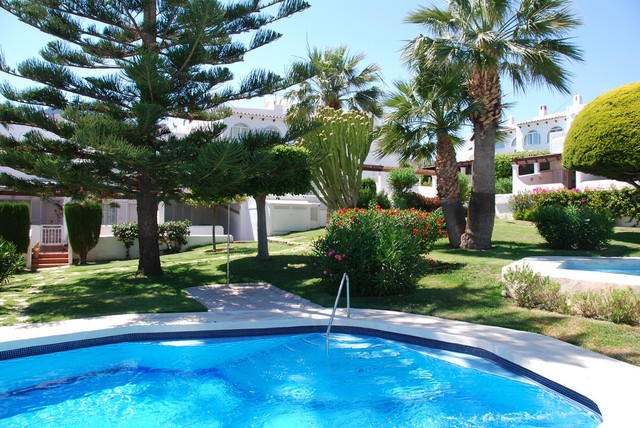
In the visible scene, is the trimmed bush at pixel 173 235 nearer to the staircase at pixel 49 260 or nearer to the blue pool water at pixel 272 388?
the staircase at pixel 49 260

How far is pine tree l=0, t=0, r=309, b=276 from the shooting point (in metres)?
10.1

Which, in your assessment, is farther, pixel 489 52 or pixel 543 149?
pixel 543 149

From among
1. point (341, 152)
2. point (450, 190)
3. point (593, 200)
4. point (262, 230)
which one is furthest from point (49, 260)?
point (593, 200)

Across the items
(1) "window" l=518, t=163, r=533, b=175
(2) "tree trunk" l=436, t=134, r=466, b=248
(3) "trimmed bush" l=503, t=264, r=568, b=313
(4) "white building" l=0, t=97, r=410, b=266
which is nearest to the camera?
(3) "trimmed bush" l=503, t=264, r=568, b=313

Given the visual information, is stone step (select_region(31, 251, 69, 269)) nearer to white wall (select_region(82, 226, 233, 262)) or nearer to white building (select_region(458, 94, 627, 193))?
white wall (select_region(82, 226, 233, 262))

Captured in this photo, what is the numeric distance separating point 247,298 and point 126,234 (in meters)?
11.7

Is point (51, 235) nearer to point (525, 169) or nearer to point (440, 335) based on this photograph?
point (440, 335)

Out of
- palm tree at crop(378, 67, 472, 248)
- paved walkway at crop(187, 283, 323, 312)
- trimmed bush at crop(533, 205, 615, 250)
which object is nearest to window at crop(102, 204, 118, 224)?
paved walkway at crop(187, 283, 323, 312)

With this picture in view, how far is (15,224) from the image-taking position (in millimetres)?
17047

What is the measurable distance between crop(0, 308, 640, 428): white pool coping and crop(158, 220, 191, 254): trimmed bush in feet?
42.2

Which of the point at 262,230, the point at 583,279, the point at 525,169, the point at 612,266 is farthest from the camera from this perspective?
the point at 525,169

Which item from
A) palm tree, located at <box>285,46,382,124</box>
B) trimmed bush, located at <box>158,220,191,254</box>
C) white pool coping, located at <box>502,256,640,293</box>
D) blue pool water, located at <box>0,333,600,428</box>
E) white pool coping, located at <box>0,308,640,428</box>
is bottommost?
blue pool water, located at <box>0,333,600,428</box>

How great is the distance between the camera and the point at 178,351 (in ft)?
24.3

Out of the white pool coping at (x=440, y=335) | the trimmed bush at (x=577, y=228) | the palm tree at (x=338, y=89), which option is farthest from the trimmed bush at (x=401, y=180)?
the white pool coping at (x=440, y=335)
